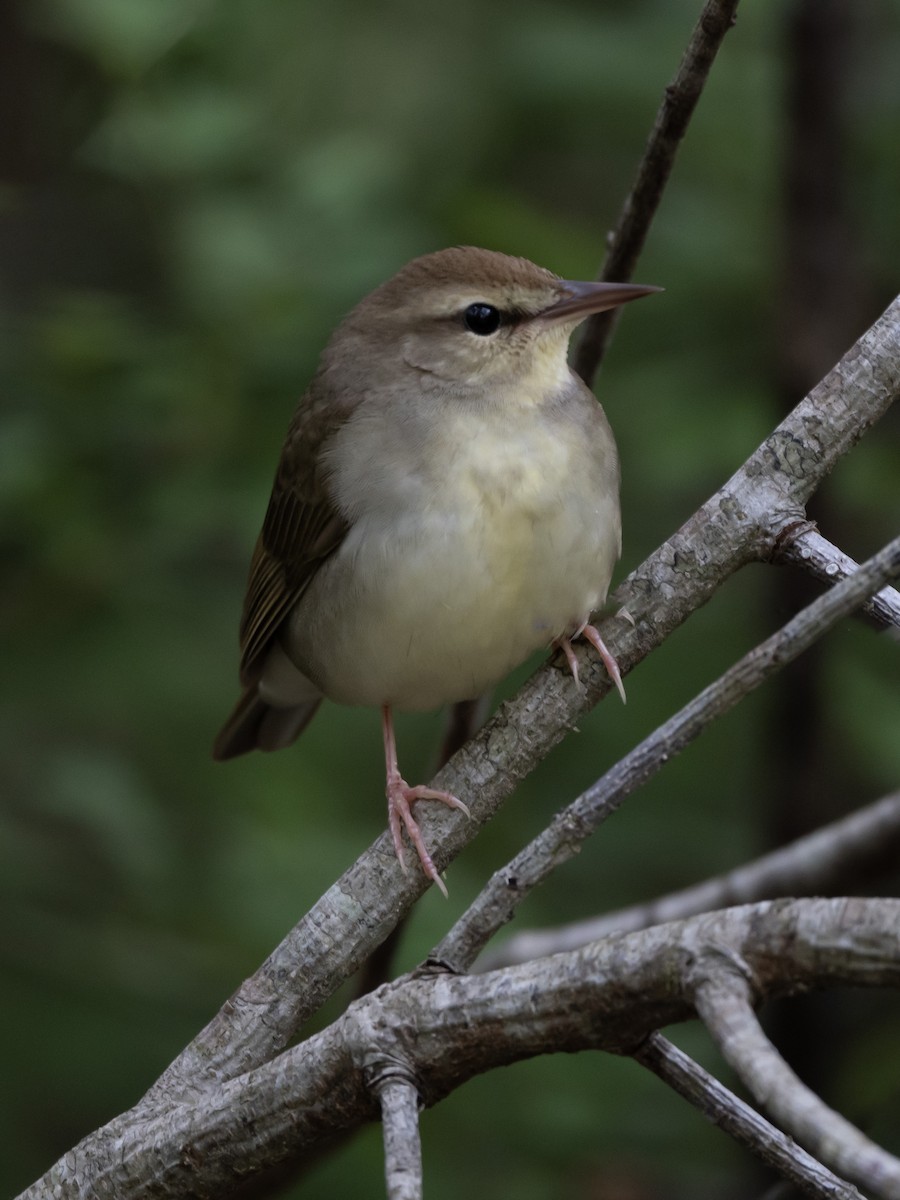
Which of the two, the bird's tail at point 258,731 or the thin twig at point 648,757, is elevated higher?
the bird's tail at point 258,731

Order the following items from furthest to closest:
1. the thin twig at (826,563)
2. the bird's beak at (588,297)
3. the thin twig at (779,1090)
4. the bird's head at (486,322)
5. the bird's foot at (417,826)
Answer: the bird's head at (486,322)
the bird's beak at (588,297)
the bird's foot at (417,826)
the thin twig at (826,563)
the thin twig at (779,1090)

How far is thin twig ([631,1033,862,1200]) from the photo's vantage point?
2285 millimetres

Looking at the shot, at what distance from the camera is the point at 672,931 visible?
2.04m

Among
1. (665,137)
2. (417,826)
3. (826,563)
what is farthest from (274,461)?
(826,563)

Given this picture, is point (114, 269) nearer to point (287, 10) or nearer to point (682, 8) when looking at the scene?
point (287, 10)

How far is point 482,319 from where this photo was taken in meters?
4.04

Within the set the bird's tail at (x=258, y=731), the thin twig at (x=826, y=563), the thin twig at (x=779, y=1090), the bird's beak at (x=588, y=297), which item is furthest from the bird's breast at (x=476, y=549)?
the thin twig at (x=779, y=1090)

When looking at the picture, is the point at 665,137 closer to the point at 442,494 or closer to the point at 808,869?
the point at 442,494

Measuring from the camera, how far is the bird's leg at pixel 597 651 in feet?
9.79

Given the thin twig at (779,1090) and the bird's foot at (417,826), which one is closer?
the thin twig at (779,1090)

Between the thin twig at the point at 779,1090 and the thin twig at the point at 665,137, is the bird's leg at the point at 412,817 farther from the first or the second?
the thin twig at the point at 665,137

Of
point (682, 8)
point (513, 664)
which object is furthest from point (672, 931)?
point (682, 8)

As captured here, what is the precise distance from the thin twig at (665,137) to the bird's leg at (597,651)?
0.99m

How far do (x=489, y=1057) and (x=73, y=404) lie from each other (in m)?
2.86
